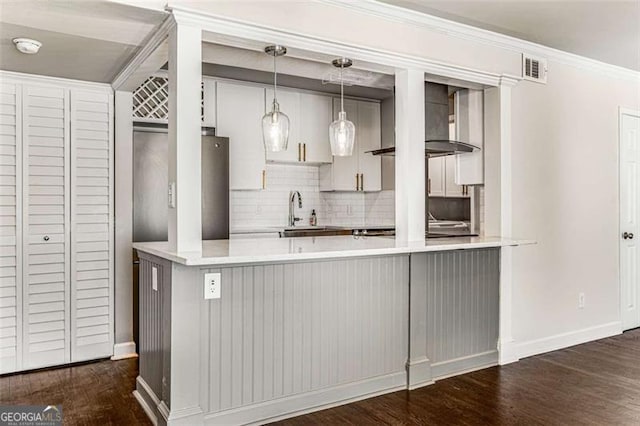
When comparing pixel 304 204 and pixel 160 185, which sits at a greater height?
pixel 160 185

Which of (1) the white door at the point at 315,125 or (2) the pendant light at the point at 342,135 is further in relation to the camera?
(1) the white door at the point at 315,125

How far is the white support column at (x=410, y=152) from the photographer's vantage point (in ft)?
11.2

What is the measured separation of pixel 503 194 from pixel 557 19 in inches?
51.2

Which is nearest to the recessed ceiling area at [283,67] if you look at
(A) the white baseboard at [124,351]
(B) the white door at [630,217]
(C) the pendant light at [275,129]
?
(C) the pendant light at [275,129]

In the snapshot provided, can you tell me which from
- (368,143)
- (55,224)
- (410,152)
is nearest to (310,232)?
(368,143)

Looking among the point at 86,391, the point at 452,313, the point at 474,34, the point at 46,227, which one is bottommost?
the point at 86,391

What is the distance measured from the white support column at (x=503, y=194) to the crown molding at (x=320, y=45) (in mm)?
200

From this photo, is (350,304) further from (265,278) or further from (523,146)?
(523,146)

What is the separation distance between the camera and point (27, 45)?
3.00m

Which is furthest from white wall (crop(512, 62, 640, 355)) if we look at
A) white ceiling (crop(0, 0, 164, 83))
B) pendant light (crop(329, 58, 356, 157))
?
white ceiling (crop(0, 0, 164, 83))

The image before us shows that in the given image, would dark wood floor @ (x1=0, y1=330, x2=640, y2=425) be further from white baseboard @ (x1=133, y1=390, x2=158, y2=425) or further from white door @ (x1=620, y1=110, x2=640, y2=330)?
white door @ (x1=620, y1=110, x2=640, y2=330)

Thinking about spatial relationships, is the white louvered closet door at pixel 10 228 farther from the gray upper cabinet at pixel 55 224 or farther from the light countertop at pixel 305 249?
the light countertop at pixel 305 249

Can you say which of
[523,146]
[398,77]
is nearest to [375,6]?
[398,77]

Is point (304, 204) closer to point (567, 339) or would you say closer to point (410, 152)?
point (410, 152)
